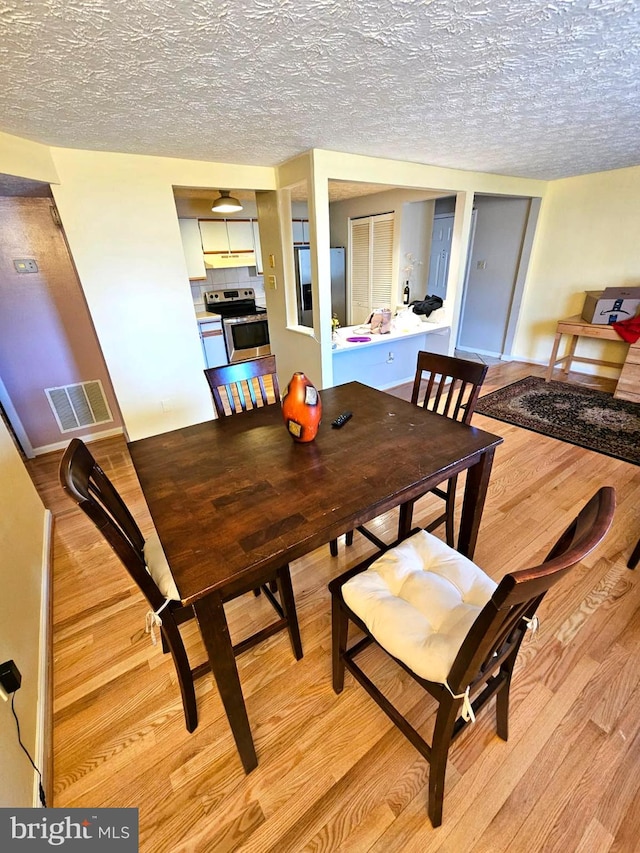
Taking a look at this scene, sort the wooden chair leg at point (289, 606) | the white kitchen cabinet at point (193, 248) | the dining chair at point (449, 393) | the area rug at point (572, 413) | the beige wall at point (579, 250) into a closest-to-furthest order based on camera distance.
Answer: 1. the wooden chair leg at point (289, 606)
2. the dining chair at point (449, 393)
3. the area rug at point (572, 413)
4. the beige wall at point (579, 250)
5. the white kitchen cabinet at point (193, 248)

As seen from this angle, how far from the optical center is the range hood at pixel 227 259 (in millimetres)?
4645

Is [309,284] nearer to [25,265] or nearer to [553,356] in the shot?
[25,265]

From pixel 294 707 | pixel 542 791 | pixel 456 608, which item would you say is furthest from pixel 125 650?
pixel 542 791

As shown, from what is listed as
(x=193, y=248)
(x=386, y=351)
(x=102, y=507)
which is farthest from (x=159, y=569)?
(x=193, y=248)

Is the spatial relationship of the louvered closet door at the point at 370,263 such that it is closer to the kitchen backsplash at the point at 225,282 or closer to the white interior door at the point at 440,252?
the white interior door at the point at 440,252

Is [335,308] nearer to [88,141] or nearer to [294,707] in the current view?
[88,141]

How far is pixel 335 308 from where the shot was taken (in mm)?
5691

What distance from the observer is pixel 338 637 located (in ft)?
4.04

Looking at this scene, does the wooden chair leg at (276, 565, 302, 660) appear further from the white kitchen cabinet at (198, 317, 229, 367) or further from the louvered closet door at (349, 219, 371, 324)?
the louvered closet door at (349, 219, 371, 324)

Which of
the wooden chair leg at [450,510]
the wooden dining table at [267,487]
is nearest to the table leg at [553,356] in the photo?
the wooden chair leg at [450,510]

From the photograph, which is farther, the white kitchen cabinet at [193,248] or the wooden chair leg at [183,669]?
the white kitchen cabinet at [193,248]

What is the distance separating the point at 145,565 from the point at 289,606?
0.57 m

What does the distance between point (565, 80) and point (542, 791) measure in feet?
9.43

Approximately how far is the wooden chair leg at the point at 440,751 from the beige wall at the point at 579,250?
490 cm
